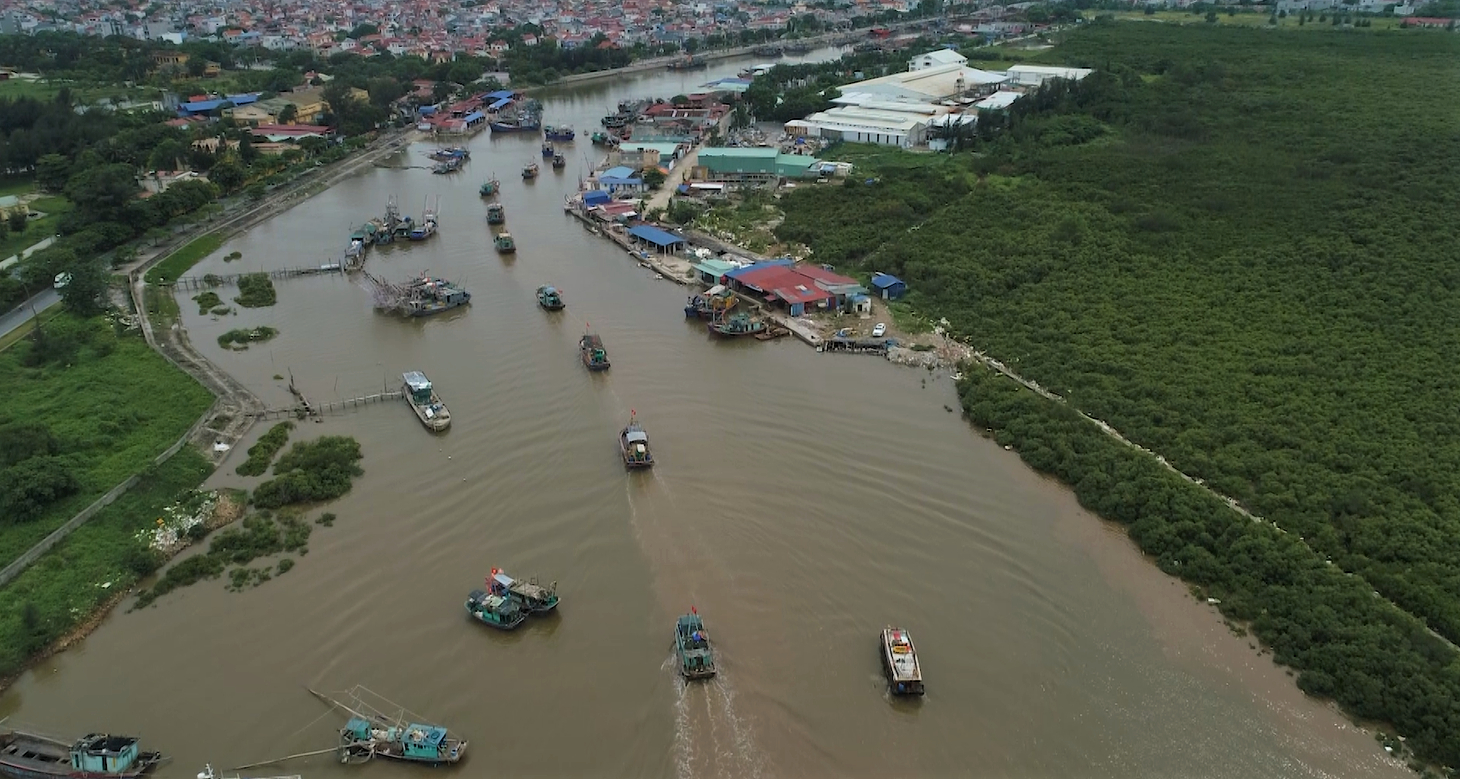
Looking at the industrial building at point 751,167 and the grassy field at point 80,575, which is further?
the industrial building at point 751,167

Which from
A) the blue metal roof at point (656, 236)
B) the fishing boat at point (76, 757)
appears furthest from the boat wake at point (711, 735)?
the blue metal roof at point (656, 236)

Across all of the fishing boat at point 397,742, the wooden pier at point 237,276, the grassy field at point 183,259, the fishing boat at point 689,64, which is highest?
the fishing boat at point 689,64

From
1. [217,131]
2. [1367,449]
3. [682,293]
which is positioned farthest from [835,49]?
[1367,449]

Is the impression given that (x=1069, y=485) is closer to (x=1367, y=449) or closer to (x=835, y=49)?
(x=1367, y=449)

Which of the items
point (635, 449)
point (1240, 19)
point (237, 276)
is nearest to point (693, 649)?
point (635, 449)

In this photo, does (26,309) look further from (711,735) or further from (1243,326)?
(1243,326)

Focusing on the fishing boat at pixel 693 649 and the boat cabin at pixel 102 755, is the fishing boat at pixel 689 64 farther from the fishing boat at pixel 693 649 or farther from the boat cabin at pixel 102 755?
the boat cabin at pixel 102 755

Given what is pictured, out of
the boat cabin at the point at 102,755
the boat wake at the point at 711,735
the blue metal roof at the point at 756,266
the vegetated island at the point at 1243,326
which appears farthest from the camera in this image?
the blue metal roof at the point at 756,266
